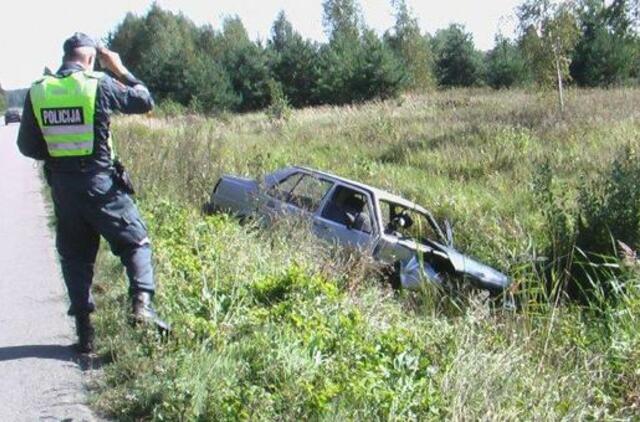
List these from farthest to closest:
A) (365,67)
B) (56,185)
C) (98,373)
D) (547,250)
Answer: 1. (365,67)
2. (547,250)
3. (56,185)
4. (98,373)

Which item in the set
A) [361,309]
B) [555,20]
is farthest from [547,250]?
[555,20]

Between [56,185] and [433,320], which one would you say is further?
[433,320]

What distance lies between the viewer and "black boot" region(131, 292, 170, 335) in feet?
14.3

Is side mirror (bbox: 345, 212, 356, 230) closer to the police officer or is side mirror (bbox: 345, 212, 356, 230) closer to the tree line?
the police officer

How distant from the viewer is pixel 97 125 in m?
4.51

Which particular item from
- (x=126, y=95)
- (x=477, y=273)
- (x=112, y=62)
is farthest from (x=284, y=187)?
(x=126, y=95)

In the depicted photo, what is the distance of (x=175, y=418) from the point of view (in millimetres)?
3430

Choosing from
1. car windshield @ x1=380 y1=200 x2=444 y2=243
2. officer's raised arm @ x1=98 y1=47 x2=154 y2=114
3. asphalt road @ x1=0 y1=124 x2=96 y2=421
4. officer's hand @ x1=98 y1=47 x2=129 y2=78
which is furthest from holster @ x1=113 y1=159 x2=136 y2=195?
car windshield @ x1=380 y1=200 x2=444 y2=243

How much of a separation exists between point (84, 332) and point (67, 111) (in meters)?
1.35

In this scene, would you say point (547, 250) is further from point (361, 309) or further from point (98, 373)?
point (98, 373)

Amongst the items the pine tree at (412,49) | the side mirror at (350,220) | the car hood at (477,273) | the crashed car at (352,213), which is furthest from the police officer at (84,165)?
the pine tree at (412,49)

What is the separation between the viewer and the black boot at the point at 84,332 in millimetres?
4520

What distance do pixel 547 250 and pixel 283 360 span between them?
594cm

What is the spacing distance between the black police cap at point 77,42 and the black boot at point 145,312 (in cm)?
157
